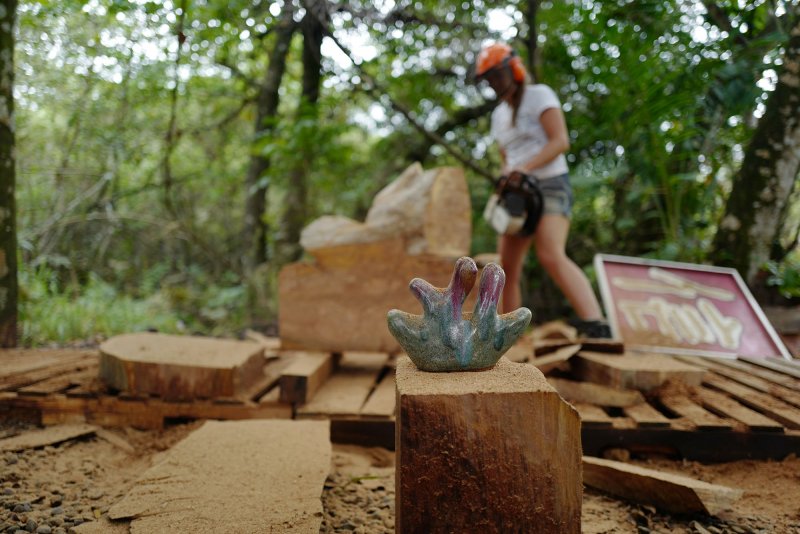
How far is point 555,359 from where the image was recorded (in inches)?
104

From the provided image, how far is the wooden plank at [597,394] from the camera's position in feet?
8.11

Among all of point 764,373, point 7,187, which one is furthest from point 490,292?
point 7,187

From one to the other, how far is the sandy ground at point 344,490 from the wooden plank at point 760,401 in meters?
0.17

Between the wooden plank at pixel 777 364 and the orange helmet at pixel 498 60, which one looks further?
the orange helmet at pixel 498 60

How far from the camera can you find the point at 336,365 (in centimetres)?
331

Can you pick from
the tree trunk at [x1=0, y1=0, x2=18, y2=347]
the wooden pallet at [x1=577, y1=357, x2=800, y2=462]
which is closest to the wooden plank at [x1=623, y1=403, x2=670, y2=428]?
the wooden pallet at [x1=577, y1=357, x2=800, y2=462]

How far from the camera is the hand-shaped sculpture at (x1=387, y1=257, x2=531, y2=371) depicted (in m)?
1.53

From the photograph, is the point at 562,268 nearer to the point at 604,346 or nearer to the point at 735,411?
the point at 604,346

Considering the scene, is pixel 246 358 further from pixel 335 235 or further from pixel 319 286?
pixel 335 235

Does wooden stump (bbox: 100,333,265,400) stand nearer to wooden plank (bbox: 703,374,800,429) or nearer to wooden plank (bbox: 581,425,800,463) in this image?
wooden plank (bbox: 581,425,800,463)

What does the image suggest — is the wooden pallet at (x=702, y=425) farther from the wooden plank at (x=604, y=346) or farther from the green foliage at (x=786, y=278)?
the green foliage at (x=786, y=278)

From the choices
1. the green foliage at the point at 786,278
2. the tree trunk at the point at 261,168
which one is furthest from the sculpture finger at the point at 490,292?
the tree trunk at the point at 261,168

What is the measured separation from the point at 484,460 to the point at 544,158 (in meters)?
2.39

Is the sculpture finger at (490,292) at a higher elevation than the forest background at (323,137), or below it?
below
